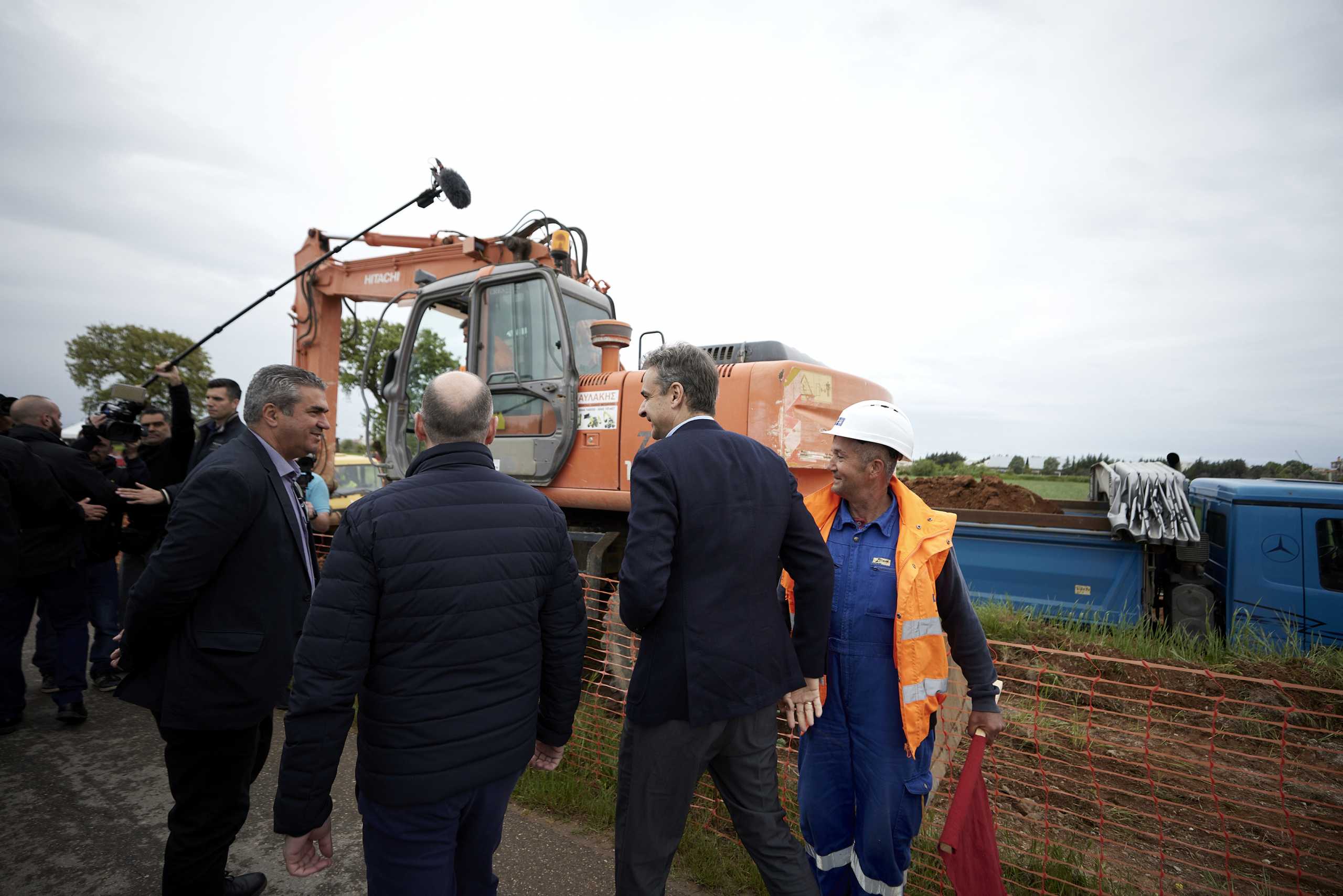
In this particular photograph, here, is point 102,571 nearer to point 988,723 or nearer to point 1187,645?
point 988,723

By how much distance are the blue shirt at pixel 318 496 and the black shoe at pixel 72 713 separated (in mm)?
1783

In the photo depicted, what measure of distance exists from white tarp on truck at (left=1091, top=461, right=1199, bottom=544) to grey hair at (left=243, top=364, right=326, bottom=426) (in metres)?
6.60

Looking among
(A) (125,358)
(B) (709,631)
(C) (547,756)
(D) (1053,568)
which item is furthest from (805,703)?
(A) (125,358)

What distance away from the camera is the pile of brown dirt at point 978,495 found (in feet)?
27.9

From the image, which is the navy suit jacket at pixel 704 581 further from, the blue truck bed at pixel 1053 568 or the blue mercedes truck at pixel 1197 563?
the blue truck bed at pixel 1053 568

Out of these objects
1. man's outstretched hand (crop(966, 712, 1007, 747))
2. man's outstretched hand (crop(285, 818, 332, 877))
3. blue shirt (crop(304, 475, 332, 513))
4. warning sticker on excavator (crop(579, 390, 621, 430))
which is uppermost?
warning sticker on excavator (crop(579, 390, 621, 430))

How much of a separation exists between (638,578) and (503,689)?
0.50 metres

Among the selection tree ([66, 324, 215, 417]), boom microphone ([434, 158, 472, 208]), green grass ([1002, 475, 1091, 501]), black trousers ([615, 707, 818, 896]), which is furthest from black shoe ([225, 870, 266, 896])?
tree ([66, 324, 215, 417])

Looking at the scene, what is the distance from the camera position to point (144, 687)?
→ 2191 millimetres

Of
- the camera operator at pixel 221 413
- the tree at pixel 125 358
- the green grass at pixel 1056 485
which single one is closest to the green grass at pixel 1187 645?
the green grass at pixel 1056 485

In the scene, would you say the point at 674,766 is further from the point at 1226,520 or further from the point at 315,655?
the point at 1226,520

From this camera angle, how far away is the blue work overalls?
2.13 m

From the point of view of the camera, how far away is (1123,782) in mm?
3969

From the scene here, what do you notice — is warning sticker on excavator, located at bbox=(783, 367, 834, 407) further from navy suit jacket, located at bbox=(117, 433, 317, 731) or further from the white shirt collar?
navy suit jacket, located at bbox=(117, 433, 317, 731)
